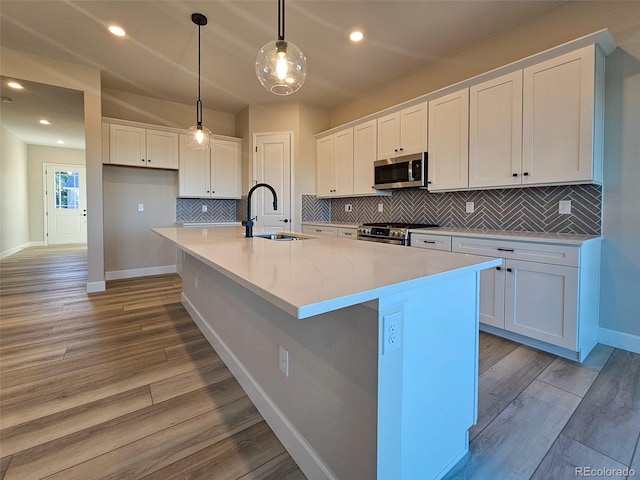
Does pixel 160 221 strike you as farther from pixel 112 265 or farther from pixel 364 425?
pixel 364 425

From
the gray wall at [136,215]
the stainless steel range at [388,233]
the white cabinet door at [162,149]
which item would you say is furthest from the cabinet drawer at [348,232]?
the gray wall at [136,215]

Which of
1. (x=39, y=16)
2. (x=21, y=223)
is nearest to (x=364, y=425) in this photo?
(x=39, y=16)

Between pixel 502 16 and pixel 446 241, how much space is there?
209 centimetres

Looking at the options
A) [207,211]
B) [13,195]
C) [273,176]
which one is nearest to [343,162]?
[273,176]

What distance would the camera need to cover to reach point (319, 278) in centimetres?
94

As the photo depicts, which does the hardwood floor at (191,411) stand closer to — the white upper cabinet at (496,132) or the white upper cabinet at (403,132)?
the white upper cabinet at (496,132)

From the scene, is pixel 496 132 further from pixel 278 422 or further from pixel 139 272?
pixel 139 272

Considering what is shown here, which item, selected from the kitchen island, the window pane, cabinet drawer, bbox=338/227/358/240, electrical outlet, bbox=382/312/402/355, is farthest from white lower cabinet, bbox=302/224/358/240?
the window pane

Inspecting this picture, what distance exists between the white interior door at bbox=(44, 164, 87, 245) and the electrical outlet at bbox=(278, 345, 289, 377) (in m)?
9.21

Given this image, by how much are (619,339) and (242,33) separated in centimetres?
428

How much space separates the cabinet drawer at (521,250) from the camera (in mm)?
2127

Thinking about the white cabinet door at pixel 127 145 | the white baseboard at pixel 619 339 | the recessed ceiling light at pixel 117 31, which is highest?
the recessed ceiling light at pixel 117 31

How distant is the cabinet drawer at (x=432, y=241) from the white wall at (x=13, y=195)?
7.98 meters

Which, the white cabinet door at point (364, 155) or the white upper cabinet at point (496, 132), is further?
the white cabinet door at point (364, 155)
